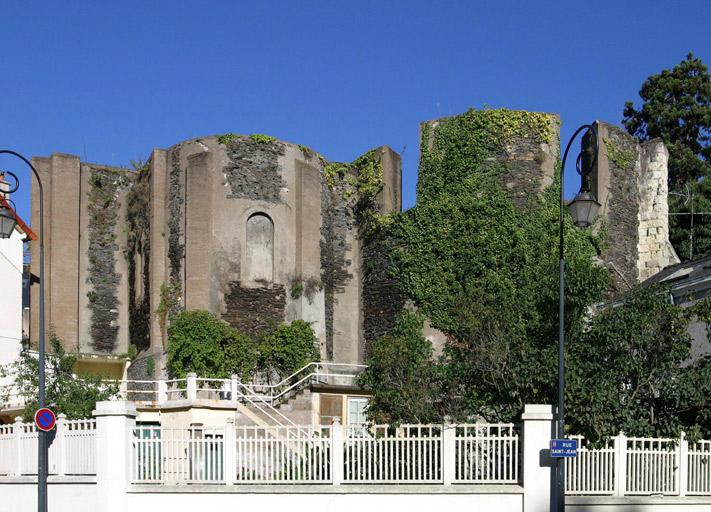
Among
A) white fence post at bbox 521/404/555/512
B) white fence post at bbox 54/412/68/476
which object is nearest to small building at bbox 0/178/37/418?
white fence post at bbox 54/412/68/476

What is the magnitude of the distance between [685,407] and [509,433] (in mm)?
3616

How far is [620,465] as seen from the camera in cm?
1705

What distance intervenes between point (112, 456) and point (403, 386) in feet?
18.3

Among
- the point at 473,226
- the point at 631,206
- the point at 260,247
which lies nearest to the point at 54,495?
the point at 260,247

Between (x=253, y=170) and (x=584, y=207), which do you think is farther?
(x=253, y=170)

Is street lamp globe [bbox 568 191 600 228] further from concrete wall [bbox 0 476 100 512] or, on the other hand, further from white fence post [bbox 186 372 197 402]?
white fence post [bbox 186 372 197 402]

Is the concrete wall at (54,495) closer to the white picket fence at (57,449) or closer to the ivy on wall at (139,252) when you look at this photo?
the white picket fence at (57,449)

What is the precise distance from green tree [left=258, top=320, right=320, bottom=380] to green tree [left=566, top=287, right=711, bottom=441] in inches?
578

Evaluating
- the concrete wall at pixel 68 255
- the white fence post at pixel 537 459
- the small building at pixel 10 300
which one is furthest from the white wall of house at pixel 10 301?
the white fence post at pixel 537 459

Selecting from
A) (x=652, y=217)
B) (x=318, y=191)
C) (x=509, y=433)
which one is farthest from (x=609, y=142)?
(x=509, y=433)

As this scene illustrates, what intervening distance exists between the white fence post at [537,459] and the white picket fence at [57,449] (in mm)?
7576

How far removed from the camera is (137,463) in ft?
57.6

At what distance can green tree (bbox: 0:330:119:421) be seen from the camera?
76.7 ft

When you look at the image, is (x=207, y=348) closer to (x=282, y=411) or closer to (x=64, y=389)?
(x=282, y=411)
